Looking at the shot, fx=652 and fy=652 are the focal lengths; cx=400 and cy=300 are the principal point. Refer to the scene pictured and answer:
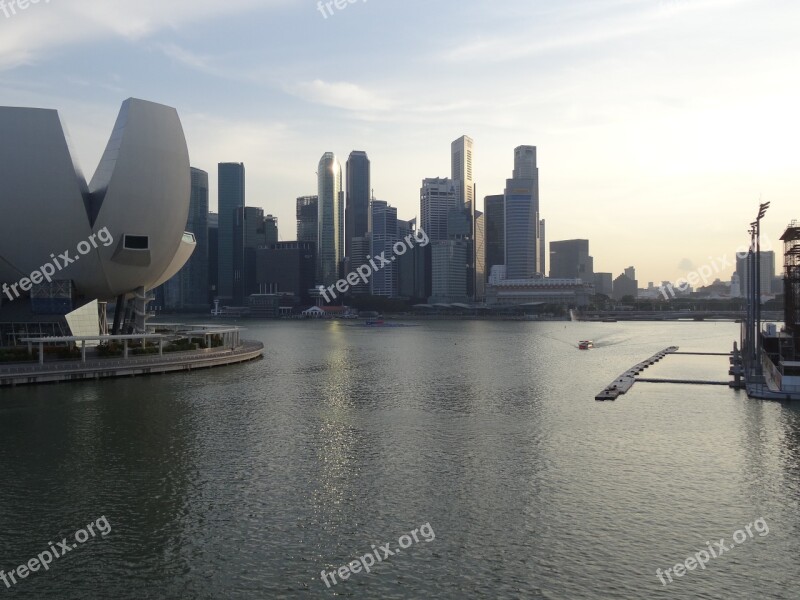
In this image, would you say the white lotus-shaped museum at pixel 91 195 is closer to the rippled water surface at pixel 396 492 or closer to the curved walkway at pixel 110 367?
the curved walkway at pixel 110 367

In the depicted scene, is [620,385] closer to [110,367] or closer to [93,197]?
[110,367]

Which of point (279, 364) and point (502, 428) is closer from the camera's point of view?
point (502, 428)

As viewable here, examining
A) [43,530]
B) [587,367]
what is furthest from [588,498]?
[587,367]

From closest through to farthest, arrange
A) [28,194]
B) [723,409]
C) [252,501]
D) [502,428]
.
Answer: [252,501], [502,428], [723,409], [28,194]

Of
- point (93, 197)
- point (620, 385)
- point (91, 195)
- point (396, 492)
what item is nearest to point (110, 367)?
point (93, 197)

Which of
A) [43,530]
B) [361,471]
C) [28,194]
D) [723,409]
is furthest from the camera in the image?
[28,194]

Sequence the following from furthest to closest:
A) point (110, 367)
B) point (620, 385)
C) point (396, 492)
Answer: point (110, 367)
point (620, 385)
point (396, 492)

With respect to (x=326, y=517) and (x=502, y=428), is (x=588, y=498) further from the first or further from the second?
(x=502, y=428)

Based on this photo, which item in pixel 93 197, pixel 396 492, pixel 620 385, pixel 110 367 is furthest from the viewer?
pixel 93 197

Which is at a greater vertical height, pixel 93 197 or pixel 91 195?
pixel 91 195
